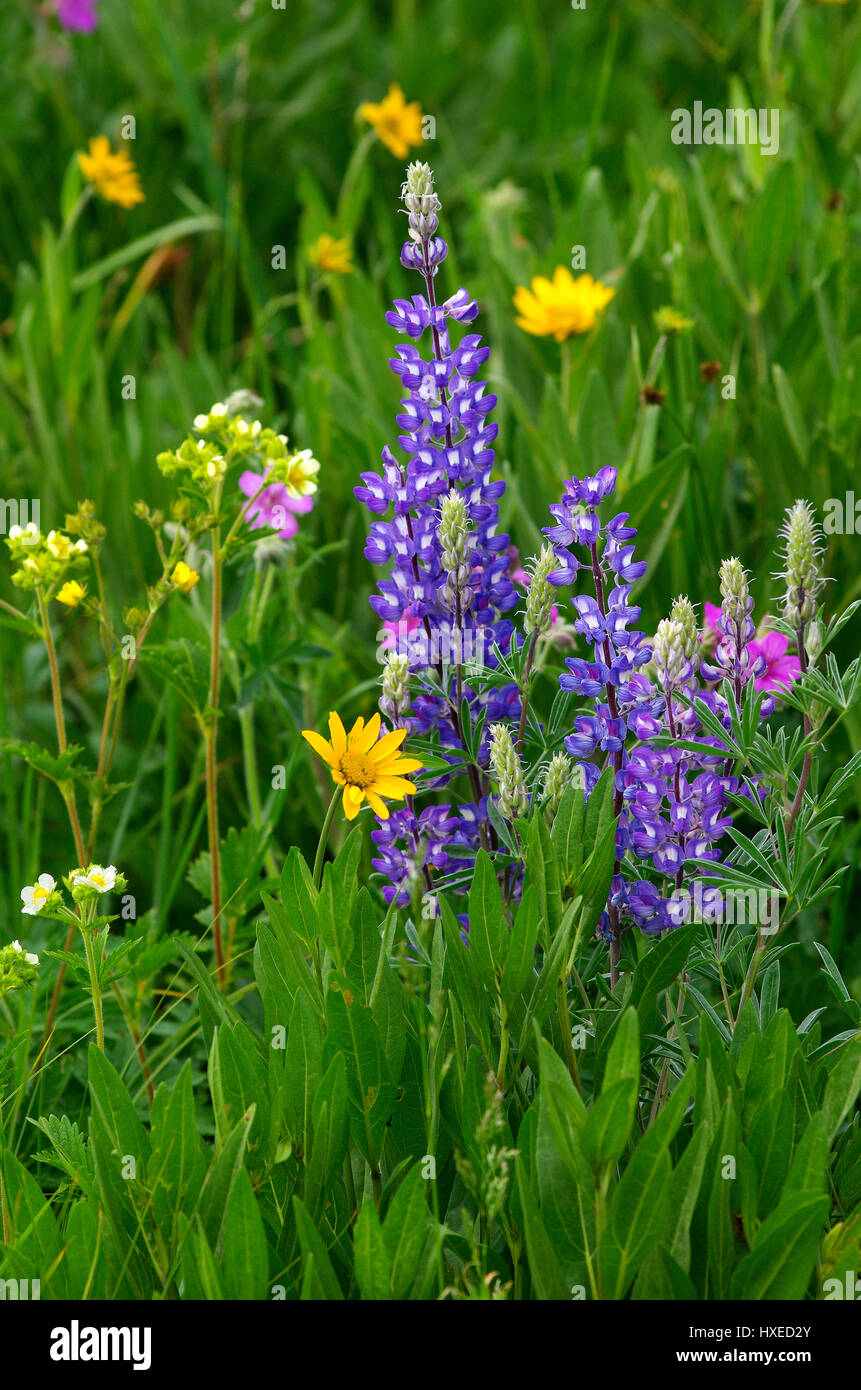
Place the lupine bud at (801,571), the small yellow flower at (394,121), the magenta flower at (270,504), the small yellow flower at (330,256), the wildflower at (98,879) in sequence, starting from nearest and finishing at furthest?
the lupine bud at (801,571), the wildflower at (98,879), the magenta flower at (270,504), the small yellow flower at (330,256), the small yellow flower at (394,121)

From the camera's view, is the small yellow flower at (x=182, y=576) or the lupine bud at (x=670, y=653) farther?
the small yellow flower at (x=182, y=576)

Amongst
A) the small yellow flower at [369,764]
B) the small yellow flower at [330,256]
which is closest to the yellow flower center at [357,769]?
the small yellow flower at [369,764]

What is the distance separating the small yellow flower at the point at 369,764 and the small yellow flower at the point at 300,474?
0.98ft

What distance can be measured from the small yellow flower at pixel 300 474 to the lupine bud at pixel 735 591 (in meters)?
0.41

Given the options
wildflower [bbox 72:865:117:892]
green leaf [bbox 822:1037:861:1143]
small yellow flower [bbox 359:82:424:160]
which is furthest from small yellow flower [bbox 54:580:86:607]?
small yellow flower [bbox 359:82:424:160]

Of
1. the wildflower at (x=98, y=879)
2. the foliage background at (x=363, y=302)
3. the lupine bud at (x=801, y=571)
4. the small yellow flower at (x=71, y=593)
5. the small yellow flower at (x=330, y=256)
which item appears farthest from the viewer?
the small yellow flower at (x=330, y=256)

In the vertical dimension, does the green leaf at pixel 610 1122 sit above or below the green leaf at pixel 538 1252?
above

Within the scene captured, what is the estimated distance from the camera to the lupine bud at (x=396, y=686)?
1013 mm

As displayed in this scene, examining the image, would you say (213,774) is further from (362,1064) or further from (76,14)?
(76,14)

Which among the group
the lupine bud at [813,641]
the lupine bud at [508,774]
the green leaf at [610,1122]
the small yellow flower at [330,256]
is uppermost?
the small yellow flower at [330,256]

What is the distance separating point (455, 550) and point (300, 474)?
251 mm

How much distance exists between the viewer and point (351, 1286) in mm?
906

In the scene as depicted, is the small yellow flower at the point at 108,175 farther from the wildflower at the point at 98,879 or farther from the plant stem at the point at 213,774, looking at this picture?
the wildflower at the point at 98,879

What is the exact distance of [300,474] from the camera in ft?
3.97
